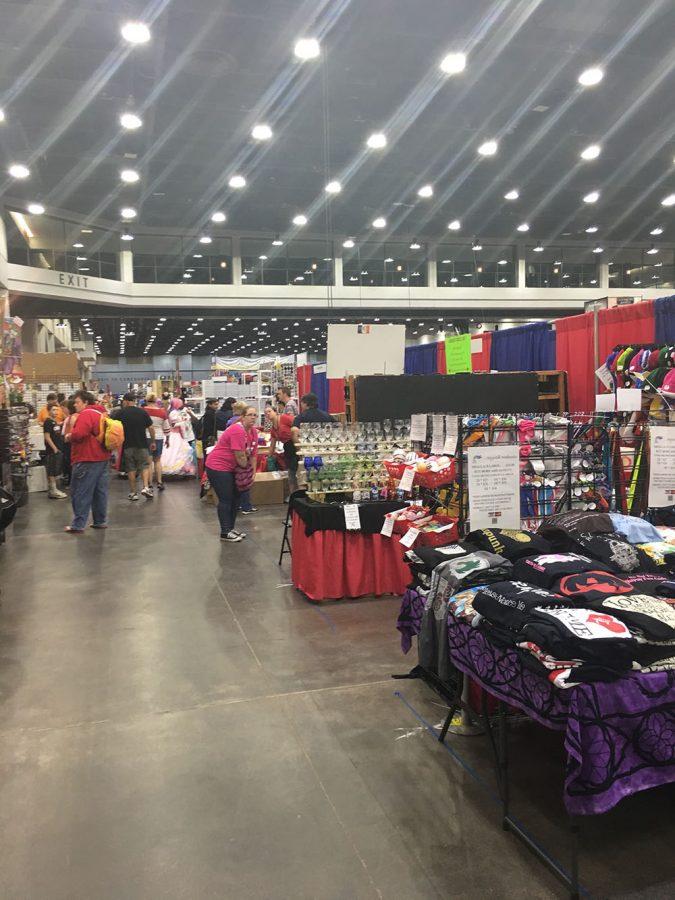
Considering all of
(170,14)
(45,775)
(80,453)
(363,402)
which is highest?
(170,14)

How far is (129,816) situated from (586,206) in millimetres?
17328

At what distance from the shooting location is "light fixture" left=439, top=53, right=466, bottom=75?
838 cm

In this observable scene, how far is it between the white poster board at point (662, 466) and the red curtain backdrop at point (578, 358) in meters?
3.52

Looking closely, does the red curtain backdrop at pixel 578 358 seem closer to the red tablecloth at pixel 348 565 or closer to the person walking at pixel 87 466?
the red tablecloth at pixel 348 565

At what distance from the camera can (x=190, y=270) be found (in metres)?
19.1

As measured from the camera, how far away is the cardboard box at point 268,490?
959cm

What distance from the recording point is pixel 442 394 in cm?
625

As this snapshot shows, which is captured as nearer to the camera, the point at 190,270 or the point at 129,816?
the point at 129,816

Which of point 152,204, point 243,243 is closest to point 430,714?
point 152,204

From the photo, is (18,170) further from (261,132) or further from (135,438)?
(135,438)

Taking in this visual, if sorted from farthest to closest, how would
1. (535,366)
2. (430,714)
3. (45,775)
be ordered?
(535,366) → (430,714) → (45,775)

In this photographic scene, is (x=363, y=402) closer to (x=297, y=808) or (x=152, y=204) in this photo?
(x=297, y=808)

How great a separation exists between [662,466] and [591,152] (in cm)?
1087

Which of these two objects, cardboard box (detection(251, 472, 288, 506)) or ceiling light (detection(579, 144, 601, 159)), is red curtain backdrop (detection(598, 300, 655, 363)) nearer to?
cardboard box (detection(251, 472, 288, 506))
